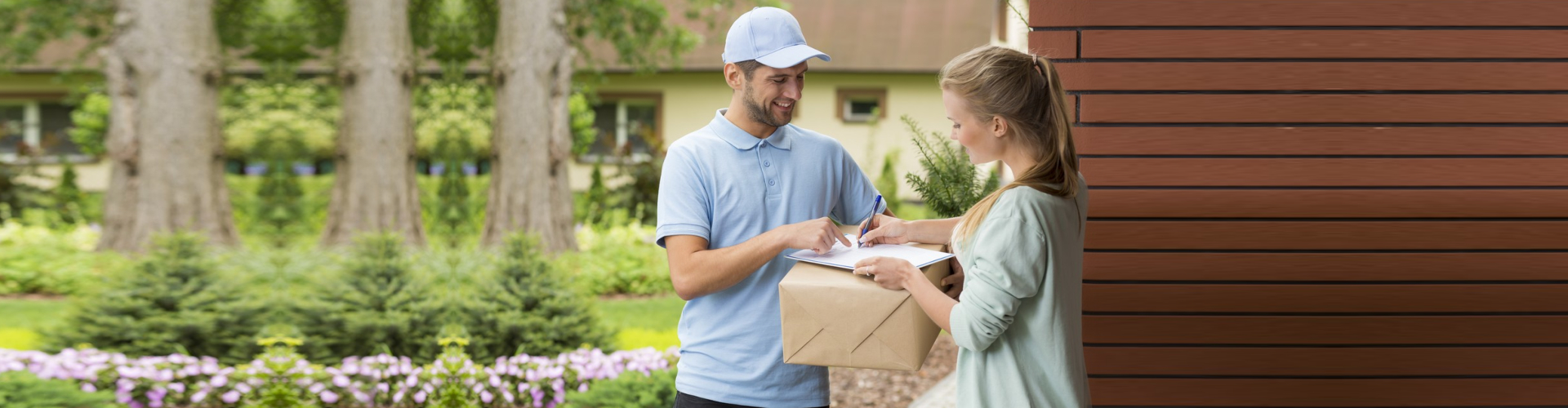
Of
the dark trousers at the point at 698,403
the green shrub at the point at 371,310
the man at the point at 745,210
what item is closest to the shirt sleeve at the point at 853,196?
the man at the point at 745,210

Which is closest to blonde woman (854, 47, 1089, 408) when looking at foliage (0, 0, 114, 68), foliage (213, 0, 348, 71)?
foliage (213, 0, 348, 71)

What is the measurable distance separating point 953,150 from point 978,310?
1.53 metres

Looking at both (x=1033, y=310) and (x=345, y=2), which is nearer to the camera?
(x=1033, y=310)

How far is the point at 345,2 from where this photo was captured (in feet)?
23.4

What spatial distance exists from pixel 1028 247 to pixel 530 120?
23.2 feet

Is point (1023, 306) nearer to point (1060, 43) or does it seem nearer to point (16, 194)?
point (1060, 43)

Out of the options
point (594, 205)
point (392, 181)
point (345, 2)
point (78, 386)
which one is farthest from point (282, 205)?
point (594, 205)

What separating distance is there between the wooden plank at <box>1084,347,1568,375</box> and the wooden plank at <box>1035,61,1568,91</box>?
28.1 inches

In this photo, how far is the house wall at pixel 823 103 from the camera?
1623 centimetres

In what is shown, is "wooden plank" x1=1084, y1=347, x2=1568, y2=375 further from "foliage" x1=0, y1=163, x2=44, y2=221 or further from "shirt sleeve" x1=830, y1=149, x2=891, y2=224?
"foliage" x1=0, y1=163, x2=44, y2=221

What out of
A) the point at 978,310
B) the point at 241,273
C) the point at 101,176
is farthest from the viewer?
the point at 101,176

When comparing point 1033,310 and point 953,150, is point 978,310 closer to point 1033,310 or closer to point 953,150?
point 1033,310

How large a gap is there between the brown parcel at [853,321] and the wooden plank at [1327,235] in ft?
4.01

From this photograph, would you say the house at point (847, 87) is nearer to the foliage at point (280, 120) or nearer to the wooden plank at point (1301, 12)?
the foliage at point (280, 120)
